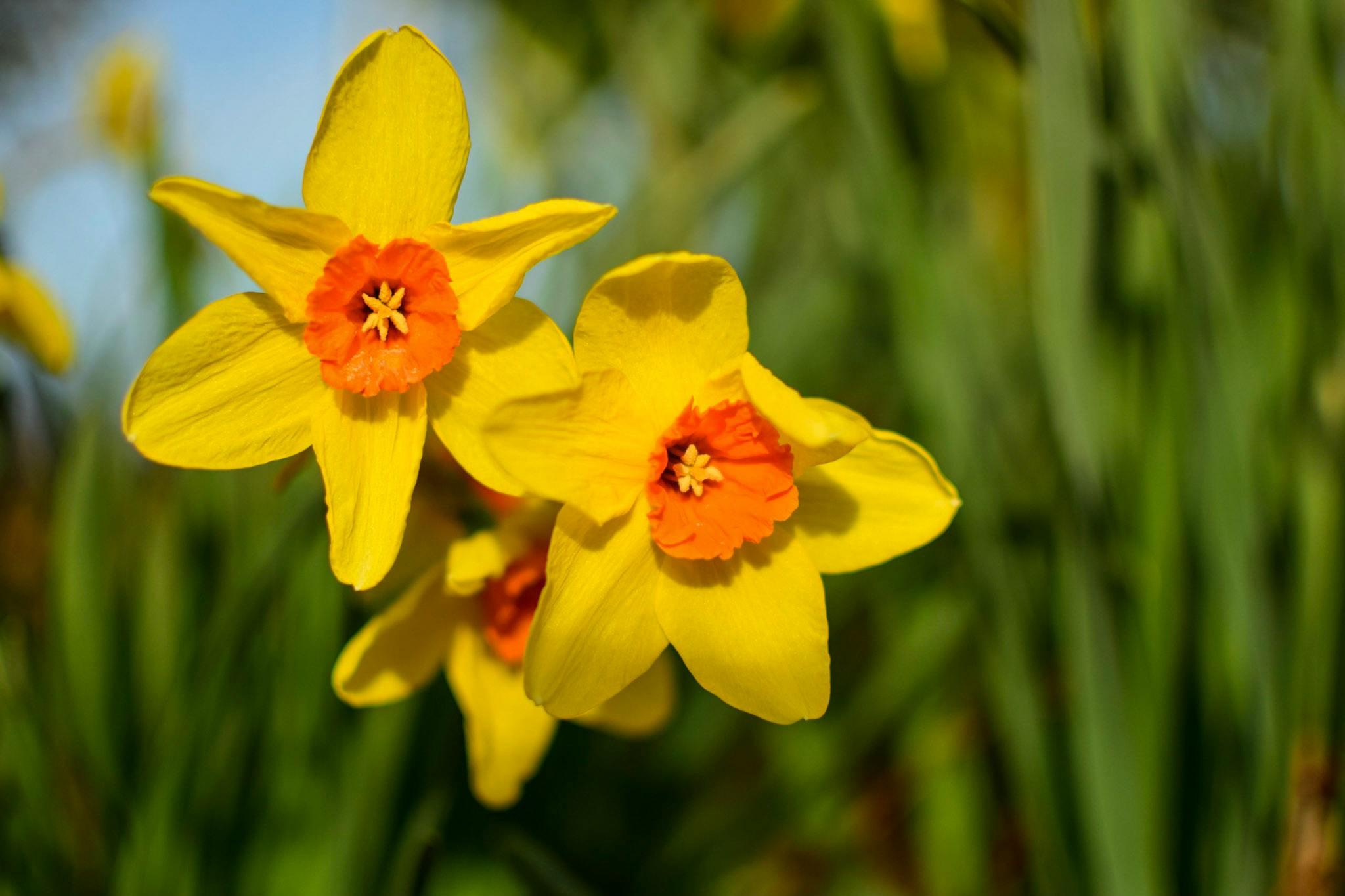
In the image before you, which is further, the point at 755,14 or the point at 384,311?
the point at 755,14

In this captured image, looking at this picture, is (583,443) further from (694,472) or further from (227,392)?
(227,392)

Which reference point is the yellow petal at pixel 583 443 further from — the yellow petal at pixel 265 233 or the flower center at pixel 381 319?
the yellow petal at pixel 265 233

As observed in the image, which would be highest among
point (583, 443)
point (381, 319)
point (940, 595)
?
point (381, 319)

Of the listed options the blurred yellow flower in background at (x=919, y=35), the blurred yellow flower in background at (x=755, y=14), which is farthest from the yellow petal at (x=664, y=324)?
the blurred yellow flower in background at (x=755, y=14)

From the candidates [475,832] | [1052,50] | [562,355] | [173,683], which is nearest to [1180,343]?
[1052,50]

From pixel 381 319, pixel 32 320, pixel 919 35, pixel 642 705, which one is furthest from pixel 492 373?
pixel 919 35
